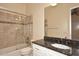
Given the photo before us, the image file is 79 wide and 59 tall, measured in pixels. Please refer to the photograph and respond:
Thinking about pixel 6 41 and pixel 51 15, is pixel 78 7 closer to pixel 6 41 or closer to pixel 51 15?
pixel 51 15

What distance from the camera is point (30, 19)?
69.7 inches

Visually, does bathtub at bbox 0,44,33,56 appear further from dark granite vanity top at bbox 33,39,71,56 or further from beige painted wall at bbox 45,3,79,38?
beige painted wall at bbox 45,3,79,38

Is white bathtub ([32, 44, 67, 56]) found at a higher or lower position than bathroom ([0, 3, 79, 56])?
lower

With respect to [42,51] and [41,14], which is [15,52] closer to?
[42,51]

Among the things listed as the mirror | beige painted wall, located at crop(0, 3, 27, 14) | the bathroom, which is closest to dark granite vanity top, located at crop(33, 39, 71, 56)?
the bathroom

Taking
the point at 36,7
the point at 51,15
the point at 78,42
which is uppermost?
the point at 36,7

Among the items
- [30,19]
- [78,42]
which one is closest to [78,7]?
[78,42]

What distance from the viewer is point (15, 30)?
1.78 metres

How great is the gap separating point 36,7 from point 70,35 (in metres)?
0.66

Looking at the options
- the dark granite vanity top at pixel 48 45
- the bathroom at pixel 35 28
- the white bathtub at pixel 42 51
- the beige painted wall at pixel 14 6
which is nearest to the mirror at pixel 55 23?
the bathroom at pixel 35 28

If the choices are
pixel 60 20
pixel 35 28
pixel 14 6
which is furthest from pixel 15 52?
pixel 60 20

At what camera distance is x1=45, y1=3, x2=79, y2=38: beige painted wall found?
1732 millimetres

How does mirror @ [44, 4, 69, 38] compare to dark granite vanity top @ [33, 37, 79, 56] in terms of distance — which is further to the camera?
mirror @ [44, 4, 69, 38]

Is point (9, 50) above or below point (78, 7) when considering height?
below
